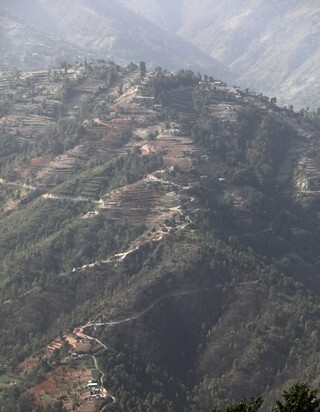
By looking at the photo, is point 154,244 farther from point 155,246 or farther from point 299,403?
point 299,403

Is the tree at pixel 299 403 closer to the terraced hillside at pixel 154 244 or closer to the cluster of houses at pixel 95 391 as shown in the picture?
the terraced hillside at pixel 154 244

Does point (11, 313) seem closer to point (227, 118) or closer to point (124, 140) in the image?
point (124, 140)

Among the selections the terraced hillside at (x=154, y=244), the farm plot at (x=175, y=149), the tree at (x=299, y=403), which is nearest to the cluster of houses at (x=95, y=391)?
the terraced hillside at (x=154, y=244)

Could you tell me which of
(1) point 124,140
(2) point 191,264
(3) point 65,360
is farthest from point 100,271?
(1) point 124,140

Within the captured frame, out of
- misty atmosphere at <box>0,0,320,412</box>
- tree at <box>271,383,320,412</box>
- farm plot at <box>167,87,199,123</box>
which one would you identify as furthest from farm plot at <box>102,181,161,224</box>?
tree at <box>271,383,320,412</box>

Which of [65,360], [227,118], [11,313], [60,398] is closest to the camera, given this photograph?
[60,398]

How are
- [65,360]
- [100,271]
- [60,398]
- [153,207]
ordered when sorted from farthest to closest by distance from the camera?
1. [153,207]
2. [100,271]
3. [65,360]
4. [60,398]

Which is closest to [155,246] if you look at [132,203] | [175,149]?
[132,203]
